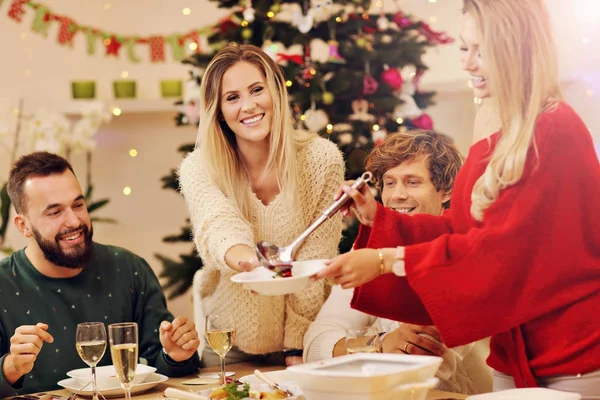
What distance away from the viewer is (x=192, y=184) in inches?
94.3

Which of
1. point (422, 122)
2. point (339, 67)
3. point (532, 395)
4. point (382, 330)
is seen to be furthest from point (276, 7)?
point (532, 395)

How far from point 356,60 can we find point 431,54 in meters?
1.39

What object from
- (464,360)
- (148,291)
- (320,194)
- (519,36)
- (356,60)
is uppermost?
(356,60)

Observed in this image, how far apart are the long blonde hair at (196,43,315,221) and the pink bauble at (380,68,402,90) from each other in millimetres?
1584

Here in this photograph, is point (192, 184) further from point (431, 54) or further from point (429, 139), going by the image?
point (431, 54)

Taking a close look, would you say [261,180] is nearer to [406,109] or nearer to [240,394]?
[240,394]

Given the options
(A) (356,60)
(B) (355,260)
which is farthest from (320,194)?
(A) (356,60)

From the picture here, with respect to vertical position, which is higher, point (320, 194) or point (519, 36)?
point (519, 36)

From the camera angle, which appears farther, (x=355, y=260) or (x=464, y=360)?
(x=464, y=360)

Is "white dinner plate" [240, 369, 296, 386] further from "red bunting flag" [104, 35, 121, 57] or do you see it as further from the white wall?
"red bunting flag" [104, 35, 121, 57]

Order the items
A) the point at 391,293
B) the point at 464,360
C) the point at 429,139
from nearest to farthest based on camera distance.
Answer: the point at 391,293, the point at 464,360, the point at 429,139

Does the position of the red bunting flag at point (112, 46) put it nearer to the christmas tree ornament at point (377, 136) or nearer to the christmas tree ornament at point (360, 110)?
the christmas tree ornament at point (360, 110)

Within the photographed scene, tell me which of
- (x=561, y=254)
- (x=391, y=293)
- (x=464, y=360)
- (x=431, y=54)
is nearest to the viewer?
(x=561, y=254)

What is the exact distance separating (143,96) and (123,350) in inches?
150
